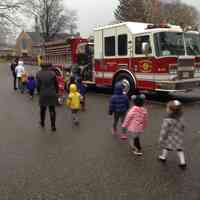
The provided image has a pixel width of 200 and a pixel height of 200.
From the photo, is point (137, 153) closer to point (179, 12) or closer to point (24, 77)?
point (24, 77)

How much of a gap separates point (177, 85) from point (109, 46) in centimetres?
392

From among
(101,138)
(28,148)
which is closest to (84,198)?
(28,148)

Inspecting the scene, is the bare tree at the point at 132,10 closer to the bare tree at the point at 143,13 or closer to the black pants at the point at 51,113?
the bare tree at the point at 143,13

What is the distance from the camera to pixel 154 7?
53719mm

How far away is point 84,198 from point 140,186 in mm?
876

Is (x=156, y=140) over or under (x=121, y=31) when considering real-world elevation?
under

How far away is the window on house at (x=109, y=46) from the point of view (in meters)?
14.0

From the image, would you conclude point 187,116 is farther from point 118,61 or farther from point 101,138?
point 118,61

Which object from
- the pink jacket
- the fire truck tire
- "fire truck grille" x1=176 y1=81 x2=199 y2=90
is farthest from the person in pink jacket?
the fire truck tire

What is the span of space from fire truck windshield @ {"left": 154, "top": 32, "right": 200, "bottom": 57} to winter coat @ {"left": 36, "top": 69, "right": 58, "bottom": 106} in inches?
201

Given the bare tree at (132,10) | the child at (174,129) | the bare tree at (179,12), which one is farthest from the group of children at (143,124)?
the bare tree at (179,12)

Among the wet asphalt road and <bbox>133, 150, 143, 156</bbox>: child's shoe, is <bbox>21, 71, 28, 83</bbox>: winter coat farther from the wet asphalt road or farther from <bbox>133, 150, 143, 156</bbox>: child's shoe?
<bbox>133, 150, 143, 156</bbox>: child's shoe

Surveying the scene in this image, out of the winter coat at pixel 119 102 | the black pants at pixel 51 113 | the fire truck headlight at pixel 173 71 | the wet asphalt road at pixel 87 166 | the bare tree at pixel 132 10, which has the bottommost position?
the wet asphalt road at pixel 87 166

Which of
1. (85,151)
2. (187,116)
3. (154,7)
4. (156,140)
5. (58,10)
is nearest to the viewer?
(85,151)
